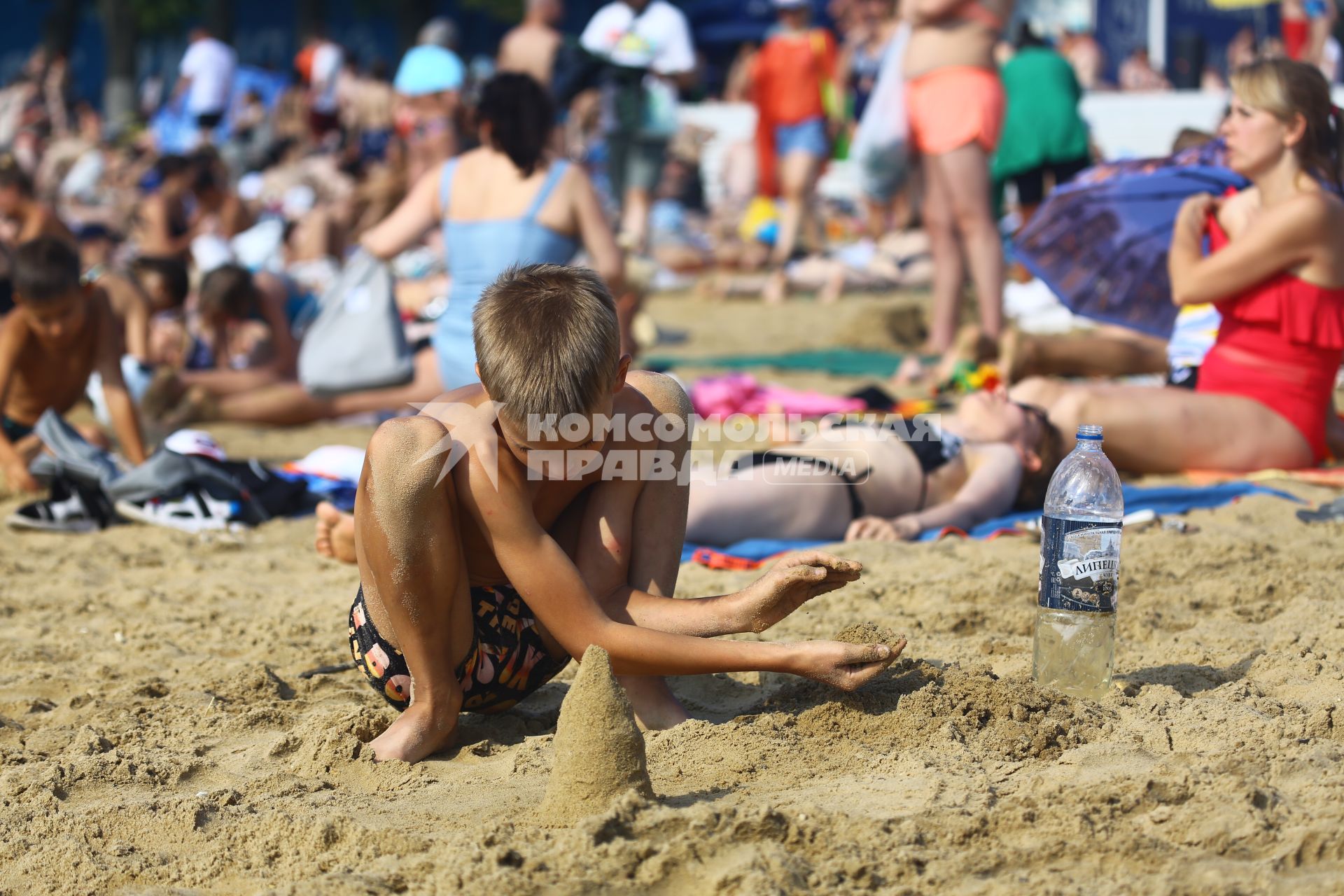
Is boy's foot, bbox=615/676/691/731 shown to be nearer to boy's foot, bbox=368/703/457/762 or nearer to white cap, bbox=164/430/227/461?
boy's foot, bbox=368/703/457/762

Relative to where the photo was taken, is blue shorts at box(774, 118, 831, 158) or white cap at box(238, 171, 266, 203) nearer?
blue shorts at box(774, 118, 831, 158)

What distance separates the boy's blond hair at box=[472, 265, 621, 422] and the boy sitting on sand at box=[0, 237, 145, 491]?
3279 millimetres

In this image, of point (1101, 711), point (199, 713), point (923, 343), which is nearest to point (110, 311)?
point (199, 713)

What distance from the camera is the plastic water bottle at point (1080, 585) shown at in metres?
2.56

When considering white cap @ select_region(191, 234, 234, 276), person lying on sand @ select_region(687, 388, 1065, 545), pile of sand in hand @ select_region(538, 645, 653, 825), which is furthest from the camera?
white cap @ select_region(191, 234, 234, 276)

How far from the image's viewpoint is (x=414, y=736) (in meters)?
2.52

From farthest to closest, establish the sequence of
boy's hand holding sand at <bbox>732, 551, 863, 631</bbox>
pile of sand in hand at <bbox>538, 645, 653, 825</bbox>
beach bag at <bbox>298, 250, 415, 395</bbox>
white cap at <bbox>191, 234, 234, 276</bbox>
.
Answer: white cap at <bbox>191, 234, 234, 276</bbox>
beach bag at <bbox>298, 250, 415, 395</bbox>
boy's hand holding sand at <bbox>732, 551, 863, 631</bbox>
pile of sand in hand at <bbox>538, 645, 653, 825</bbox>

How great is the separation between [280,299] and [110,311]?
172cm

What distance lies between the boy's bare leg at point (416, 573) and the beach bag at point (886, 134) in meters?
5.39

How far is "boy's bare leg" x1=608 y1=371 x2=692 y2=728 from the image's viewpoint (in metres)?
2.57

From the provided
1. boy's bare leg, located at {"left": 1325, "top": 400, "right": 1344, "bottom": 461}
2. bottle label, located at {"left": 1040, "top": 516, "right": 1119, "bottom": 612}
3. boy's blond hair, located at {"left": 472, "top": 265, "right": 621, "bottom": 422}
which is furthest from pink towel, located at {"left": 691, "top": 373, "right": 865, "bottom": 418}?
boy's blond hair, located at {"left": 472, "top": 265, "right": 621, "bottom": 422}

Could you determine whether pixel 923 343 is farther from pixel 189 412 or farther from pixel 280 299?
pixel 189 412

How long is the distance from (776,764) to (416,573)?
0.73m

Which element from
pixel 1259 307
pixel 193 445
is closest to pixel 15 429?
pixel 193 445
